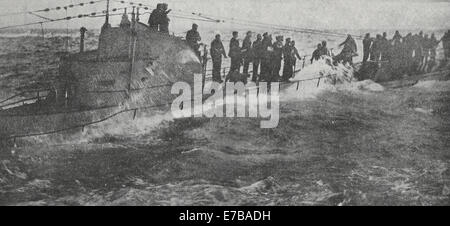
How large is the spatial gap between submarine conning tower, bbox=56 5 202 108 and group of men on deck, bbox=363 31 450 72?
917 centimetres

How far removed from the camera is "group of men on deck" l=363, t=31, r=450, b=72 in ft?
70.4

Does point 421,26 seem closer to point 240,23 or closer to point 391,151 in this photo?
point 240,23

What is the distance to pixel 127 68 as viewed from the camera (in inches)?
569

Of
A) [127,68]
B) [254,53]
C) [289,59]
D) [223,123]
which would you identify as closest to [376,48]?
[289,59]

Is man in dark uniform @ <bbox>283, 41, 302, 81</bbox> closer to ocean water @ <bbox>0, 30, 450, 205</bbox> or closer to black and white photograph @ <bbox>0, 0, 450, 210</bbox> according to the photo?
black and white photograph @ <bbox>0, 0, 450, 210</bbox>

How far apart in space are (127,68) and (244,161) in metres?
5.19

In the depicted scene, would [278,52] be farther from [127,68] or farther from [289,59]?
[127,68]

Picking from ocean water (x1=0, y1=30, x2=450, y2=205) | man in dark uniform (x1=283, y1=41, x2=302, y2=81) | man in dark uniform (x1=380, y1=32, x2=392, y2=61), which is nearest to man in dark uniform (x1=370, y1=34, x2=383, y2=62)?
man in dark uniform (x1=380, y1=32, x2=392, y2=61)

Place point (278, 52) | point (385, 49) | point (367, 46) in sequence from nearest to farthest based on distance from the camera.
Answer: point (278, 52), point (367, 46), point (385, 49)

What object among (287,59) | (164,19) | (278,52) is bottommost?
(287,59)

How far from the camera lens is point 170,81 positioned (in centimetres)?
1555

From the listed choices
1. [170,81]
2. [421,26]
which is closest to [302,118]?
[170,81]
